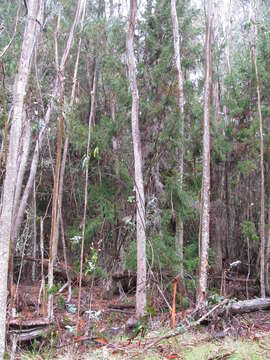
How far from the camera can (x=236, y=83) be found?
36.6 ft

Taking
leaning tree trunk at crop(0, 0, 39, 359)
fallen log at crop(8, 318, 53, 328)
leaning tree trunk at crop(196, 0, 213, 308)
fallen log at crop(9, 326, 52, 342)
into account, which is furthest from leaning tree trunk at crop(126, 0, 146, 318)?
leaning tree trunk at crop(0, 0, 39, 359)

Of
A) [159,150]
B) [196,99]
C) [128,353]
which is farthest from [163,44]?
[128,353]

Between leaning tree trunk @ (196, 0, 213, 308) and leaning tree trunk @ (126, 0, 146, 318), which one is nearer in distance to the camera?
leaning tree trunk @ (196, 0, 213, 308)

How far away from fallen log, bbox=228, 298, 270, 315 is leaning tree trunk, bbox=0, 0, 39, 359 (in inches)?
123

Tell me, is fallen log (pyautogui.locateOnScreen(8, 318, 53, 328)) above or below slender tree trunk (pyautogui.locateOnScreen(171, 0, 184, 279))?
below

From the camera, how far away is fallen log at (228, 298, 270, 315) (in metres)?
5.39

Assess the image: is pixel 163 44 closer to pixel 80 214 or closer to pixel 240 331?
pixel 80 214

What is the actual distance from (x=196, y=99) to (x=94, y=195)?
4.07 metres

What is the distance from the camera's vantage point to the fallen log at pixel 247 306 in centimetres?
539

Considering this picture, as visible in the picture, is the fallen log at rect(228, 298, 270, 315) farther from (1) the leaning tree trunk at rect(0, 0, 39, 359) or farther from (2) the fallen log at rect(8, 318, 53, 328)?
(1) the leaning tree trunk at rect(0, 0, 39, 359)

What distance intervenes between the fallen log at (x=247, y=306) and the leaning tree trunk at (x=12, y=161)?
3135 mm

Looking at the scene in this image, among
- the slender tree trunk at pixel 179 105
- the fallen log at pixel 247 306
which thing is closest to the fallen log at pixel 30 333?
the fallen log at pixel 247 306

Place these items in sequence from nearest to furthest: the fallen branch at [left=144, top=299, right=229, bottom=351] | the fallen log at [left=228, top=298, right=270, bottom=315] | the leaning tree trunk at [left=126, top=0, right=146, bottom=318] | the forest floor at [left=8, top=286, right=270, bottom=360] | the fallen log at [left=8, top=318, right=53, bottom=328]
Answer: the forest floor at [left=8, top=286, right=270, bottom=360]
the fallen branch at [left=144, top=299, right=229, bottom=351]
the fallen log at [left=228, top=298, right=270, bottom=315]
the fallen log at [left=8, top=318, right=53, bottom=328]
the leaning tree trunk at [left=126, top=0, right=146, bottom=318]

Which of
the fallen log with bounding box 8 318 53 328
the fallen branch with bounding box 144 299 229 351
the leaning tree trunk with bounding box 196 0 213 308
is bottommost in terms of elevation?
the fallen log with bounding box 8 318 53 328
